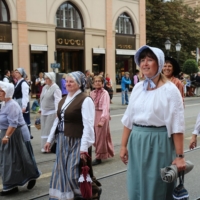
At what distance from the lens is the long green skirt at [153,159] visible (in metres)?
3.18

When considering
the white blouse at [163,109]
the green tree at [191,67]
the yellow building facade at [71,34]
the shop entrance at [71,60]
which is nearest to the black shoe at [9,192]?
the white blouse at [163,109]

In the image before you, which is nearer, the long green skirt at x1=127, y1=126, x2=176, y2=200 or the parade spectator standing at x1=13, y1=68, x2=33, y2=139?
the long green skirt at x1=127, y1=126, x2=176, y2=200

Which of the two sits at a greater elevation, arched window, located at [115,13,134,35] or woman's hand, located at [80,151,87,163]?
arched window, located at [115,13,134,35]

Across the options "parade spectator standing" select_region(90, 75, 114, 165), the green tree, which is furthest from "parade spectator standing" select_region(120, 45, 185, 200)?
the green tree

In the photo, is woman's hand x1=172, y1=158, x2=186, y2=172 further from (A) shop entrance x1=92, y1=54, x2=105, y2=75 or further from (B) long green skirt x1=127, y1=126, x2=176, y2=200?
(A) shop entrance x1=92, y1=54, x2=105, y2=75

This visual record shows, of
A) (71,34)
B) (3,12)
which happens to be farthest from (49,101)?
(71,34)

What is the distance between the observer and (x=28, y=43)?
22.0 m

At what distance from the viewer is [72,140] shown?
421 cm

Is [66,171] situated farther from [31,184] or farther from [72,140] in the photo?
[31,184]

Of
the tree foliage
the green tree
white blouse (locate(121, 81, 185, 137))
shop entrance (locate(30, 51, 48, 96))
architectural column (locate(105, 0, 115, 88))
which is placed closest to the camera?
white blouse (locate(121, 81, 185, 137))

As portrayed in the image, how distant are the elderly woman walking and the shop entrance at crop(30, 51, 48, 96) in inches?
743

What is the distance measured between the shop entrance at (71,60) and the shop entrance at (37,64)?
1772mm

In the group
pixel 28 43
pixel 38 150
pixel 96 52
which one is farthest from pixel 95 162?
pixel 96 52

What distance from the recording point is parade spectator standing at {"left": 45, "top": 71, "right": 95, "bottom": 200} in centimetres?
412
